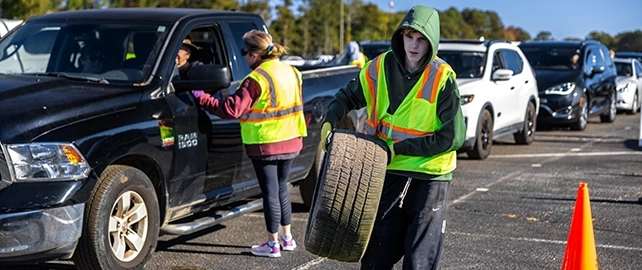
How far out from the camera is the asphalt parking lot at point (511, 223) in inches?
277

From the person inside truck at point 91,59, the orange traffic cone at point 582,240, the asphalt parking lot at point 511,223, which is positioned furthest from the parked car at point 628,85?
the orange traffic cone at point 582,240

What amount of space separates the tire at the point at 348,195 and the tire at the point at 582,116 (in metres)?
14.1

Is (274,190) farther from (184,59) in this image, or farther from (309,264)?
(184,59)

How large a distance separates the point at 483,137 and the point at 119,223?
312 inches

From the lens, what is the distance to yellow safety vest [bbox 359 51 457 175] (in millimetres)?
4668

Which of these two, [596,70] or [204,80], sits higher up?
[204,80]

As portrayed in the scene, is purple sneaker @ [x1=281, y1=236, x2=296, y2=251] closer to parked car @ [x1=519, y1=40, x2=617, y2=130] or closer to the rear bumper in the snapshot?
the rear bumper

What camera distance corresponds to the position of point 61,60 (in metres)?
7.21

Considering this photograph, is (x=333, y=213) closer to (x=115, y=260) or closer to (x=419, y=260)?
(x=419, y=260)

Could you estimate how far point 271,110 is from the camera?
7.09 m

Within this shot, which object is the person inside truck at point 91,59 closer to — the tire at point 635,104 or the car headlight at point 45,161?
the car headlight at point 45,161

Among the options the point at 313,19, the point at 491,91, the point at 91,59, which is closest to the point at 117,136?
the point at 91,59

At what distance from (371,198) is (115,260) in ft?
7.45

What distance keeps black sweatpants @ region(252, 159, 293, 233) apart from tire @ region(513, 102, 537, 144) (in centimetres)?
856
